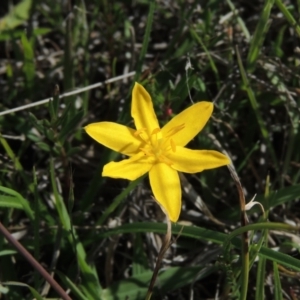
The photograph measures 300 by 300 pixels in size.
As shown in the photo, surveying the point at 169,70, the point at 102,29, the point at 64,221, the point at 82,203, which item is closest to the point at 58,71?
the point at 102,29

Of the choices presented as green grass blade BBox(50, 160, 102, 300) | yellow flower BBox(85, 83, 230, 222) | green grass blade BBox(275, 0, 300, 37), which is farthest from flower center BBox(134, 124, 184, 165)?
green grass blade BBox(275, 0, 300, 37)

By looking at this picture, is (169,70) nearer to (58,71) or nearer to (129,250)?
(58,71)

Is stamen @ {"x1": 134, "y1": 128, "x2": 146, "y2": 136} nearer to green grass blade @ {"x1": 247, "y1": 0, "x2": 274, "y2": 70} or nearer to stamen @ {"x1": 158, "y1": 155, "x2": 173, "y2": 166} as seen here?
stamen @ {"x1": 158, "y1": 155, "x2": 173, "y2": 166}

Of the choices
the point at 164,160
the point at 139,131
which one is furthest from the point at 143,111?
the point at 164,160

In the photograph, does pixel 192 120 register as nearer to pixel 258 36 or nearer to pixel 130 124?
pixel 130 124

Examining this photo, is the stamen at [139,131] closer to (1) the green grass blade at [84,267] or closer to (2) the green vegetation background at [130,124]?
(2) the green vegetation background at [130,124]
